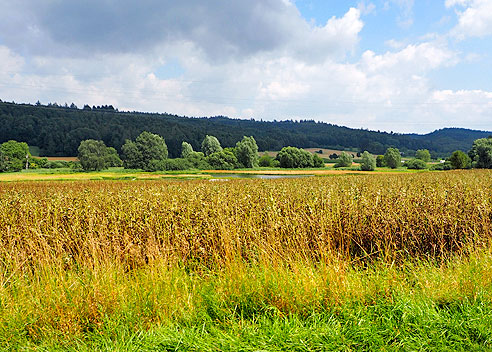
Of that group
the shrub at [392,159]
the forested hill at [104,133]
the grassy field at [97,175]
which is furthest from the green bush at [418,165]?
the forested hill at [104,133]

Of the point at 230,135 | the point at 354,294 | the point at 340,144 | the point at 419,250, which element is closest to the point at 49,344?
the point at 354,294

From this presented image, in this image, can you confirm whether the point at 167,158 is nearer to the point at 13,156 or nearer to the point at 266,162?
the point at 266,162

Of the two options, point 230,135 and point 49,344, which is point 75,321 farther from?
point 230,135

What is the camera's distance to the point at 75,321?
363cm

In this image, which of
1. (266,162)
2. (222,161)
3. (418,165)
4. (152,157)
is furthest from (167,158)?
(418,165)

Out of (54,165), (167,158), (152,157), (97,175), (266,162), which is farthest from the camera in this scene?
(266,162)

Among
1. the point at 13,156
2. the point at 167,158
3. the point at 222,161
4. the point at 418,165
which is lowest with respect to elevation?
the point at 13,156

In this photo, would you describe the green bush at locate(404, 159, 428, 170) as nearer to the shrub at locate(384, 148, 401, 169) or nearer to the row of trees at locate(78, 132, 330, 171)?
the shrub at locate(384, 148, 401, 169)

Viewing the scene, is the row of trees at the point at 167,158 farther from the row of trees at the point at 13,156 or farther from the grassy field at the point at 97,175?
the row of trees at the point at 13,156

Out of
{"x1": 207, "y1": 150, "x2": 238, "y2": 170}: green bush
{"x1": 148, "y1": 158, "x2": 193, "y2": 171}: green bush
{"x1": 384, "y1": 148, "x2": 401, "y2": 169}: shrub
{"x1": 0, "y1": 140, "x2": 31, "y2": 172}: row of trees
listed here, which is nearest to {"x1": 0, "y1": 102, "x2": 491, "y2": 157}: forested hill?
{"x1": 0, "y1": 140, "x2": 31, "y2": 172}: row of trees

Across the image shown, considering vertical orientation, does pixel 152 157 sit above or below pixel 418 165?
below

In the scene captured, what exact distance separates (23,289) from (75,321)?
1.12 meters

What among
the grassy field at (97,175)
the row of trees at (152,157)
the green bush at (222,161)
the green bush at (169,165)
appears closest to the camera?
the grassy field at (97,175)

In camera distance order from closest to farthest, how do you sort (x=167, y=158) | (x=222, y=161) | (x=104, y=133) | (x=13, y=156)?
(x=13, y=156)
(x=167, y=158)
(x=222, y=161)
(x=104, y=133)
